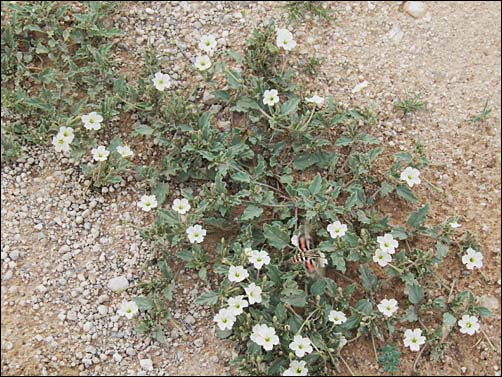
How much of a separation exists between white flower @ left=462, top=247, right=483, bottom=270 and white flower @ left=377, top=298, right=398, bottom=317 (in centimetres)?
63

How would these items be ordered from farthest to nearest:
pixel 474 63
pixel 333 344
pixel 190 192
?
pixel 474 63
pixel 190 192
pixel 333 344

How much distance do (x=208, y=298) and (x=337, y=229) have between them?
941mm

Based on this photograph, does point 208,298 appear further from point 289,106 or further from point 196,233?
point 289,106

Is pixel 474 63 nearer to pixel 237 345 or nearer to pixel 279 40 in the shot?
pixel 279 40

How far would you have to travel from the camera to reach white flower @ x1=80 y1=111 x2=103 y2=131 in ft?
17.2

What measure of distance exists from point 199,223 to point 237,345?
2.86ft

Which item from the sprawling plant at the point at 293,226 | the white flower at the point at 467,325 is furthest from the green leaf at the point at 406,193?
the white flower at the point at 467,325

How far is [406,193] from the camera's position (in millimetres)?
5281

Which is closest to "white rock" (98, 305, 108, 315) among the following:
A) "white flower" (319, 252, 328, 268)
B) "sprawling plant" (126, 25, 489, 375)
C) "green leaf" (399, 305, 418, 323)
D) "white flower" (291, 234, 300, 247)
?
"sprawling plant" (126, 25, 489, 375)

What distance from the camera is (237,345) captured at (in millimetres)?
4863

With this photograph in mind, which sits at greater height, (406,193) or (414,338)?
(406,193)

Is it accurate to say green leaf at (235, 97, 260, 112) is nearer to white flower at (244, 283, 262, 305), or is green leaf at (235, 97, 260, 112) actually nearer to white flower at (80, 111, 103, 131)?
white flower at (80, 111, 103, 131)

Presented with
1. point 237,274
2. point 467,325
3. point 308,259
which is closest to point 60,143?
point 237,274

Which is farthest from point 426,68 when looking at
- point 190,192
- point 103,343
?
point 103,343
